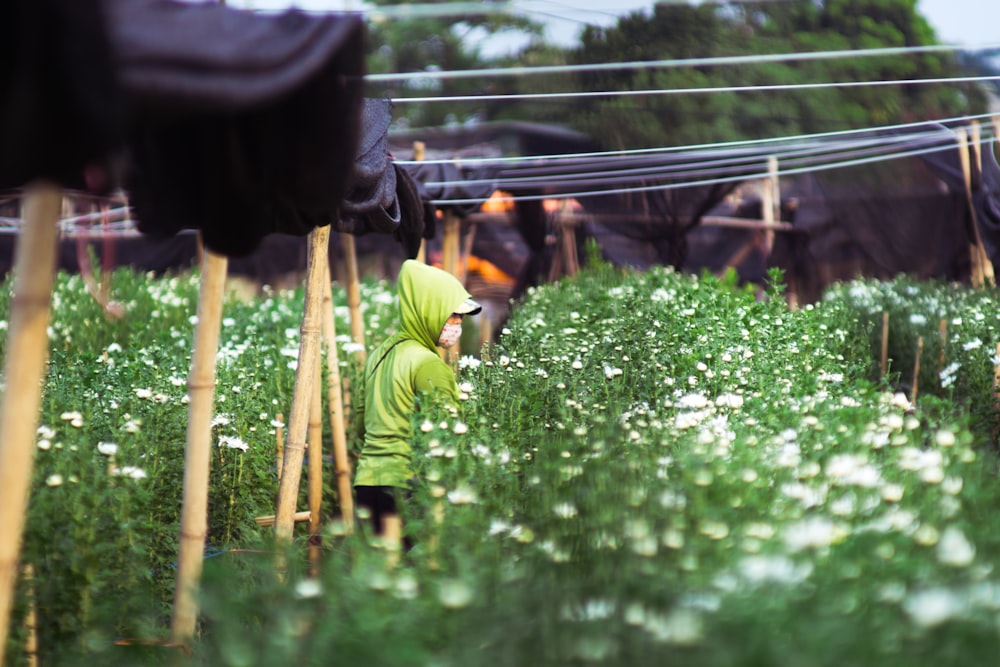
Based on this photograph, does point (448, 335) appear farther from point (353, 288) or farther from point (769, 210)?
point (769, 210)

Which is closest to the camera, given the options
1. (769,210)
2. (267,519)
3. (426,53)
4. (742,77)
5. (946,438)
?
(946,438)

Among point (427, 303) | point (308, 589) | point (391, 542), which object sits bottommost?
point (308, 589)

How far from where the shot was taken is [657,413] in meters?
4.27

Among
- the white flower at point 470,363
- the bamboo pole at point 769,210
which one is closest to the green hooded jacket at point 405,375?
the white flower at point 470,363

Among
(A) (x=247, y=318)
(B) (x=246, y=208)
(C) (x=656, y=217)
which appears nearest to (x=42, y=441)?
(B) (x=246, y=208)

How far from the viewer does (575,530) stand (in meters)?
2.62

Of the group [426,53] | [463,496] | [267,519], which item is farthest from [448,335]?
[426,53]

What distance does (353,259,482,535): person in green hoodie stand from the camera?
166 inches

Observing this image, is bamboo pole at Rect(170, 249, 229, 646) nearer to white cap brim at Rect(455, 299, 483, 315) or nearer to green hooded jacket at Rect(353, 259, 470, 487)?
green hooded jacket at Rect(353, 259, 470, 487)

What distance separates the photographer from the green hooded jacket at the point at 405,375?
166 inches

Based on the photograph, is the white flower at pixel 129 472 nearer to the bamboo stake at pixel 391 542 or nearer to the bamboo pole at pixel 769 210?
the bamboo stake at pixel 391 542

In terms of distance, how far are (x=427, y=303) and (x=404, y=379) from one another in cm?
36

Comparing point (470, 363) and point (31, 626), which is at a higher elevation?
point (470, 363)

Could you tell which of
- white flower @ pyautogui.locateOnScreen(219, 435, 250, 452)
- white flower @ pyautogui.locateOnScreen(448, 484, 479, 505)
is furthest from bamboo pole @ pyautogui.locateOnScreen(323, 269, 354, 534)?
white flower @ pyautogui.locateOnScreen(448, 484, 479, 505)
